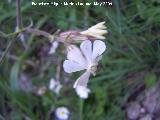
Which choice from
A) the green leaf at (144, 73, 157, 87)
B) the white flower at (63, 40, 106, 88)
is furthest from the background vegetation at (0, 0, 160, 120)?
the white flower at (63, 40, 106, 88)

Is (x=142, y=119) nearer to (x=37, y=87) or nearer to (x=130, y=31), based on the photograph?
(x=130, y=31)

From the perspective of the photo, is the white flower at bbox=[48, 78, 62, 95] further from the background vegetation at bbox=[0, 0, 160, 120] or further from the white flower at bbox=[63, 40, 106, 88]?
the white flower at bbox=[63, 40, 106, 88]

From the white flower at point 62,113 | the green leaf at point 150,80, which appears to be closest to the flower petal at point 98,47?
the green leaf at point 150,80

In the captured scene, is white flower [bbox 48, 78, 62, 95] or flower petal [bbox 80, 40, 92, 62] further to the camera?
white flower [bbox 48, 78, 62, 95]

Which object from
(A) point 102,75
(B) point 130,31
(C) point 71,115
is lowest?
(C) point 71,115

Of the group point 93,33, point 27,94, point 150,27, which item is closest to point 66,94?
point 27,94

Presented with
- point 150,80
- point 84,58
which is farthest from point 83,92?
point 84,58

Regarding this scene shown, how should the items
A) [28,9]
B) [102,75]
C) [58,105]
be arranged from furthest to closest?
[28,9]
[58,105]
[102,75]

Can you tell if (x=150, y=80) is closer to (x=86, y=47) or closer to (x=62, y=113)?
(x=62, y=113)
